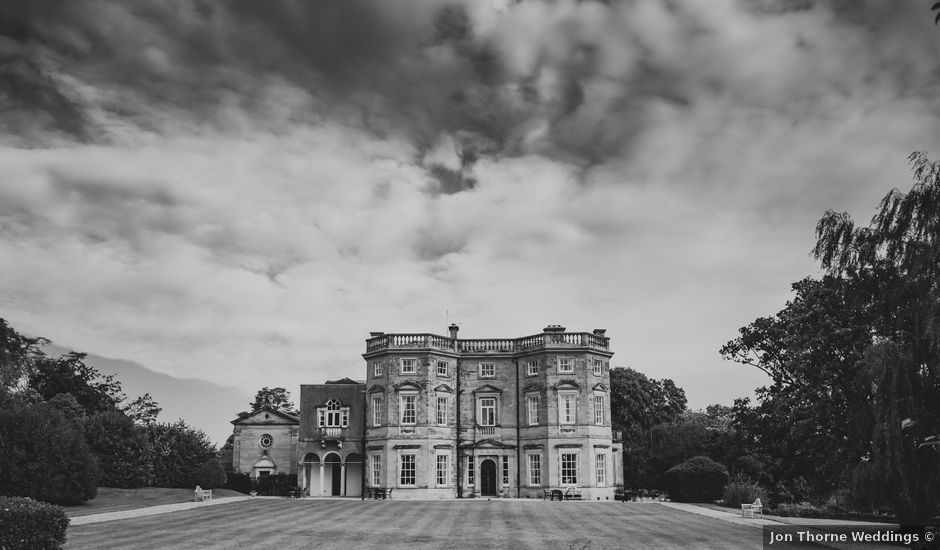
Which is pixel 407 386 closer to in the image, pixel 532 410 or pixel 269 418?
pixel 532 410

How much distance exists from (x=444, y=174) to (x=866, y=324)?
15.1 metres

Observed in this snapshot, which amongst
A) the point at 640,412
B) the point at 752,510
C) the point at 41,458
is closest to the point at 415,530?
the point at 752,510

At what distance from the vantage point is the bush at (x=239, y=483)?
50.1m

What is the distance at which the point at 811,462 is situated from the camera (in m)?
38.0

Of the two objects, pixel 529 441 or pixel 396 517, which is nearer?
pixel 396 517

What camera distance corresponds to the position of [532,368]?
159 ft

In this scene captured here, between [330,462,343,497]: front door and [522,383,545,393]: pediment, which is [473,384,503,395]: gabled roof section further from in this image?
→ [330,462,343,497]: front door

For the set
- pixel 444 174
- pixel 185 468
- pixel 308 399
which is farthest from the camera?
pixel 308 399

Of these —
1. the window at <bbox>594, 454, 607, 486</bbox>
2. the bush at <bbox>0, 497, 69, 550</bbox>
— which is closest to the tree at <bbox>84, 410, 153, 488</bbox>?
the window at <bbox>594, 454, 607, 486</bbox>

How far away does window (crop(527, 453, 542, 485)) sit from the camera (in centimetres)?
4706

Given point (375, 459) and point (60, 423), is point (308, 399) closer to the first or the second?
point (375, 459)

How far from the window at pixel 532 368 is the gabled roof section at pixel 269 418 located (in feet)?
56.2

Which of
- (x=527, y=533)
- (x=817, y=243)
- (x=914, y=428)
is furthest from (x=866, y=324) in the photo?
(x=527, y=533)

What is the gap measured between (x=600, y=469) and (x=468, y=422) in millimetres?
8900
